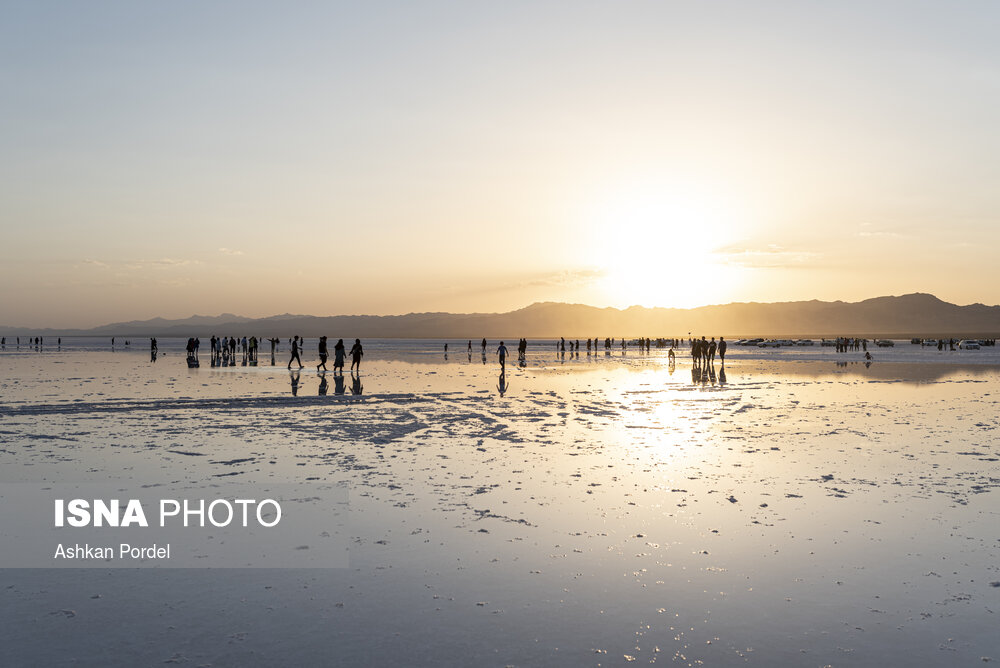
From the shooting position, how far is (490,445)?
15.1 m

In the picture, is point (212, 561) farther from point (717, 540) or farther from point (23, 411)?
point (23, 411)

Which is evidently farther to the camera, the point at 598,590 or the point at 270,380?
the point at 270,380

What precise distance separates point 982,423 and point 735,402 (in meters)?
7.63

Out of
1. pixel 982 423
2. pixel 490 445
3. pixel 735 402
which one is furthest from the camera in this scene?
pixel 735 402

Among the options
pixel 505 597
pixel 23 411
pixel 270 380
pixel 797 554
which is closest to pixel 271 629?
pixel 505 597

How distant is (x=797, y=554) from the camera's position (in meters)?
7.79

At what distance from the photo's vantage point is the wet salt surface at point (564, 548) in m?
5.57

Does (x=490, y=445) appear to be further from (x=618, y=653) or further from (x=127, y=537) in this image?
(x=618, y=653)

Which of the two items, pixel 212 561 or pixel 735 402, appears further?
pixel 735 402

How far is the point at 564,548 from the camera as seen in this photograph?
8.02 meters

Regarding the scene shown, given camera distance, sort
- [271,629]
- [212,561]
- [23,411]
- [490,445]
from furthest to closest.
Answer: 1. [23,411]
2. [490,445]
3. [212,561]
4. [271,629]

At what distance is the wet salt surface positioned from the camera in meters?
5.57

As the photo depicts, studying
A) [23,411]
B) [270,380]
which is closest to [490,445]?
[23,411]

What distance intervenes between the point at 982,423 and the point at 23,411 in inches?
1137
